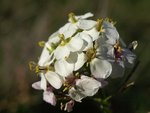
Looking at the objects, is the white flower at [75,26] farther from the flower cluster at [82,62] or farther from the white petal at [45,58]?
the white petal at [45,58]

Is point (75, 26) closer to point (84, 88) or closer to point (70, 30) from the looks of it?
point (70, 30)

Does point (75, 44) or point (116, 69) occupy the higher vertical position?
point (75, 44)

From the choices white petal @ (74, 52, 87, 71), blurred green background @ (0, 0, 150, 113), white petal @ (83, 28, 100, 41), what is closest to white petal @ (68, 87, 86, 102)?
white petal @ (74, 52, 87, 71)

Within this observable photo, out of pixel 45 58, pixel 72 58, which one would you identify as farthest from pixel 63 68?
pixel 45 58

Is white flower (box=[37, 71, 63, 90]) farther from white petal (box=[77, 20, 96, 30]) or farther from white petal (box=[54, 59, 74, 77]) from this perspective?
white petal (box=[77, 20, 96, 30])

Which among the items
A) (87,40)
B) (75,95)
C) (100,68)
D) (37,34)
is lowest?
(37,34)

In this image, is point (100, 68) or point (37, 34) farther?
point (37, 34)

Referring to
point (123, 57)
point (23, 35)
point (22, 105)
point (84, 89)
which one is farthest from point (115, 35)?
point (23, 35)
